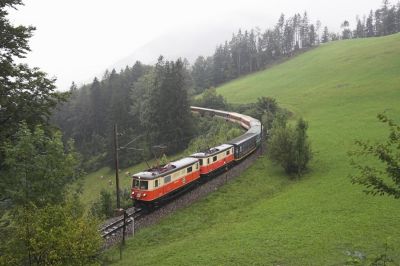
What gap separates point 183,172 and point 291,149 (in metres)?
12.8

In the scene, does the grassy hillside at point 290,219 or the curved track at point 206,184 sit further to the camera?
the curved track at point 206,184

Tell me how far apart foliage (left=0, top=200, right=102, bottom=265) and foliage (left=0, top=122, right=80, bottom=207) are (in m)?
1.07

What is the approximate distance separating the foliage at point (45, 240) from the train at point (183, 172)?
17.3 meters

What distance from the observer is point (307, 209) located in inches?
1211

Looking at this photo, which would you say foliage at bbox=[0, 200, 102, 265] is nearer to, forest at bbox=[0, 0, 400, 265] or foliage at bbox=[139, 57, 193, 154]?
forest at bbox=[0, 0, 400, 265]

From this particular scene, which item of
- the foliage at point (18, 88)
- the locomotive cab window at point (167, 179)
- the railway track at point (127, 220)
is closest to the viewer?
the foliage at point (18, 88)

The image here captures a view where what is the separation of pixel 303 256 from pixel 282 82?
90010mm

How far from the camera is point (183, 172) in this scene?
3547 centimetres

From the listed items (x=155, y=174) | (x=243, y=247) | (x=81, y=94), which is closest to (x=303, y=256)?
(x=243, y=247)

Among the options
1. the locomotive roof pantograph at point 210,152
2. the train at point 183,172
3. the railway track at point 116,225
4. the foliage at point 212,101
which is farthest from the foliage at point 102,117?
the railway track at point 116,225

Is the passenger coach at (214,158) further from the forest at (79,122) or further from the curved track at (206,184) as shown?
the forest at (79,122)

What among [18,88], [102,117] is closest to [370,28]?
[102,117]

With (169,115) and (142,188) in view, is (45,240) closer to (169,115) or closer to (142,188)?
(142,188)

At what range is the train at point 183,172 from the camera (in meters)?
31.3
